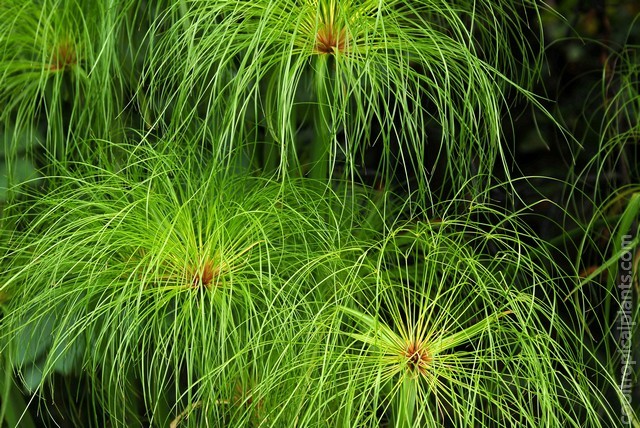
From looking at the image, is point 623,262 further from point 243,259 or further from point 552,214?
point 243,259

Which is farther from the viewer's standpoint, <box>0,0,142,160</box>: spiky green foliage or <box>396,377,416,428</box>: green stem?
<box>0,0,142,160</box>: spiky green foliage

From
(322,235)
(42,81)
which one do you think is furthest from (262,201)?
(42,81)

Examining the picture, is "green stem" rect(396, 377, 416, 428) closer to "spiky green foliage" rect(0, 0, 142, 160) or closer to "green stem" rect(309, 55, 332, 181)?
"green stem" rect(309, 55, 332, 181)

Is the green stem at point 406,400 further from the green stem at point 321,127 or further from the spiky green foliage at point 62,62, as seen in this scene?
the spiky green foliage at point 62,62

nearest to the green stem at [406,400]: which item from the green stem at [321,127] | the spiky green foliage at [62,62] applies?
the green stem at [321,127]

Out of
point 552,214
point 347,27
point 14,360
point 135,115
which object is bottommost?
point 14,360

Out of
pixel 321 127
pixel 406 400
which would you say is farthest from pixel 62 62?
pixel 406 400

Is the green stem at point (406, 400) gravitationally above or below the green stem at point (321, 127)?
below

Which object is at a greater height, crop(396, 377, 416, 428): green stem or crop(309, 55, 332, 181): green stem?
crop(309, 55, 332, 181): green stem

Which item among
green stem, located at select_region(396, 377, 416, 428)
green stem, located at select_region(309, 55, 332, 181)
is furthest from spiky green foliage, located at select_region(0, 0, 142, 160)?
green stem, located at select_region(396, 377, 416, 428)
